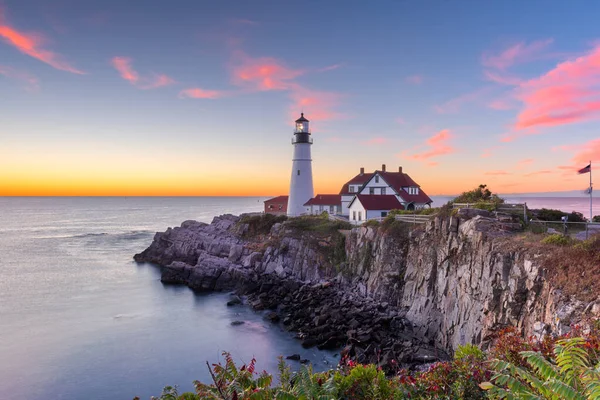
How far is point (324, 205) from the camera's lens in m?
55.0

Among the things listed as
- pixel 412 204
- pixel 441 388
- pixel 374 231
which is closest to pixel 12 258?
pixel 374 231

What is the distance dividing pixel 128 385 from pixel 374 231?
71.5 feet

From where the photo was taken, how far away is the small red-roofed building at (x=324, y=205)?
2157 inches

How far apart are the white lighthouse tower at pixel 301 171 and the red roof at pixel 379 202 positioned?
14783mm

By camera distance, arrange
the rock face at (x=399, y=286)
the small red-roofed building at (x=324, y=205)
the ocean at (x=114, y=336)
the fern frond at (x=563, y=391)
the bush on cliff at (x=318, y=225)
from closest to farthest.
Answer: the fern frond at (x=563, y=391) < the rock face at (x=399, y=286) < the ocean at (x=114, y=336) < the bush on cliff at (x=318, y=225) < the small red-roofed building at (x=324, y=205)

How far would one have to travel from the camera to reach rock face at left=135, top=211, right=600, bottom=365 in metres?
16.3

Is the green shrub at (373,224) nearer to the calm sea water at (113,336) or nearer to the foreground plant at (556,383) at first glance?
the calm sea water at (113,336)

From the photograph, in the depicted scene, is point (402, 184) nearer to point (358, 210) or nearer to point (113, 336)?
point (358, 210)

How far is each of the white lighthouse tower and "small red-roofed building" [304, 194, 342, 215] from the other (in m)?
0.97

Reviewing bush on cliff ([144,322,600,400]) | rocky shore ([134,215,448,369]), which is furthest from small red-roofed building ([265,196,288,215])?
bush on cliff ([144,322,600,400])

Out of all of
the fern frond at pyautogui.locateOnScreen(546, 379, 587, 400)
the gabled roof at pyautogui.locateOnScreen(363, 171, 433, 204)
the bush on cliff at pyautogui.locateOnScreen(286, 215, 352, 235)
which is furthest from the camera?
the gabled roof at pyautogui.locateOnScreen(363, 171, 433, 204)

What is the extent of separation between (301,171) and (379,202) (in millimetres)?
17093

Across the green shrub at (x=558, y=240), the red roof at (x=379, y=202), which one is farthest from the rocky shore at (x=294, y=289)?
the red roof at (x=379, y=202)

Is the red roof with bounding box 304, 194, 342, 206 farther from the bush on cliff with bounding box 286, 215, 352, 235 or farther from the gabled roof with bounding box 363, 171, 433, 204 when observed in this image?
the gabled roof with bounding box 363, 171, 433, 204
